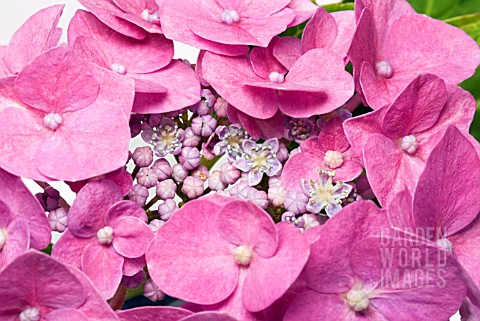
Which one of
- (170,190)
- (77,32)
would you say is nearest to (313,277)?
(170,190)

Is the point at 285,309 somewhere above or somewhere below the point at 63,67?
below

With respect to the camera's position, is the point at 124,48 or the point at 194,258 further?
the point at 124,48

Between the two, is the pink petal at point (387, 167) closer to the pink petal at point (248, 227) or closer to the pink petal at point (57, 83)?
the pink petal at point (248, 227)

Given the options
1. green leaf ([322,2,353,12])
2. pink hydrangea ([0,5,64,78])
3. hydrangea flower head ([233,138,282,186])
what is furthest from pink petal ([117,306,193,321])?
green leaf ([322,2,353,12])

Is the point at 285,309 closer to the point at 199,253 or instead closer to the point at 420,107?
the point at 199,253

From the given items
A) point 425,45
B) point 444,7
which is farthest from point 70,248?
point 444,7

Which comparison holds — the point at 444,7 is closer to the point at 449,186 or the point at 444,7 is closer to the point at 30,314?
the point at 449,186

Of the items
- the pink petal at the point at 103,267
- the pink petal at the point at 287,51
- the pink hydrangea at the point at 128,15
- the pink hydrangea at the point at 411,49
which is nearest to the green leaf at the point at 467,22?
the pink hydrangea at the point at 411,49
